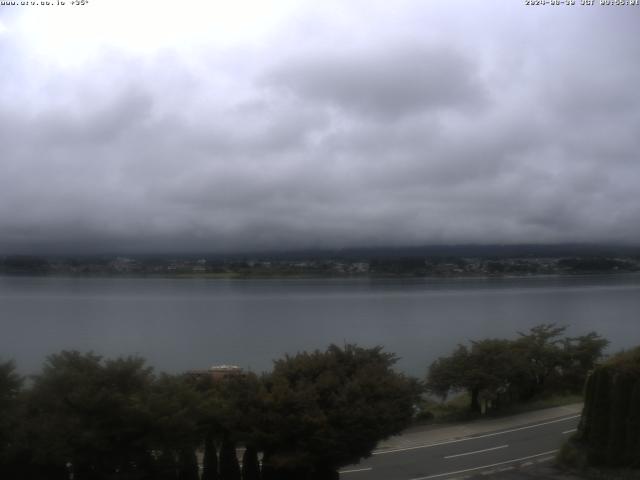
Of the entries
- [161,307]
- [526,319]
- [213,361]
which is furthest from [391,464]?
[161,307]

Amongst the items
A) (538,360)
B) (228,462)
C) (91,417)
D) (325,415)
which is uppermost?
(91,417)

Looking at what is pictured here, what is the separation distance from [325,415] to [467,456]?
8171mm

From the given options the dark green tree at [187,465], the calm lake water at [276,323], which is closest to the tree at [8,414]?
the dark green tree at [187,465]

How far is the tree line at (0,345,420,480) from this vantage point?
47.5 feet

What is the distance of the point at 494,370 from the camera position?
108 ft

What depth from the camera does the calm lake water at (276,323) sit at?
62.2 metres

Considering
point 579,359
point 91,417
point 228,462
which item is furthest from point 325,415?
point 579,359

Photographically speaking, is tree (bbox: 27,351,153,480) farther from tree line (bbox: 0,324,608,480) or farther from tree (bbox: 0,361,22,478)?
tree (bbox: 0,361,22,478)

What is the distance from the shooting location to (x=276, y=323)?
8812 centimetres

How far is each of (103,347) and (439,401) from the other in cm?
3728

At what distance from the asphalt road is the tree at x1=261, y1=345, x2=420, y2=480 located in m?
3.56

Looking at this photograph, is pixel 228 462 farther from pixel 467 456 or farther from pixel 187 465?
pixel 467 456

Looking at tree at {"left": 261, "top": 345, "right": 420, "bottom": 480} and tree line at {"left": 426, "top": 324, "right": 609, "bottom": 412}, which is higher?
tree at {"left": 261, "top": 345, "right": 420, "bottom": 480}

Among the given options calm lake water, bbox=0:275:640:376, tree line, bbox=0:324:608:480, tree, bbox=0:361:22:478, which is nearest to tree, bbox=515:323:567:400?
calm lake water, bbox=0:275:640:376
